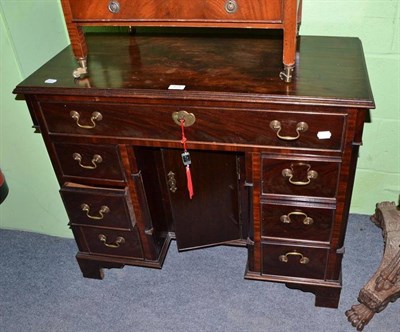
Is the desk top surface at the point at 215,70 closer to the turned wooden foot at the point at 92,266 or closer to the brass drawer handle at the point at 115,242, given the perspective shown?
the brass drawer handle at the point at 115,242

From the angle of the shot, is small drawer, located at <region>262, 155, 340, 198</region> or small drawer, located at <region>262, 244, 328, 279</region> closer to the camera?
small drawer, located at <region>262, 155, 340, 198</region>

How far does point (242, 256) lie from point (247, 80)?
40.9 inches

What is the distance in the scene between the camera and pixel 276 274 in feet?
6.27

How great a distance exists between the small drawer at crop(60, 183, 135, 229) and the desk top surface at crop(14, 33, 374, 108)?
45 cm

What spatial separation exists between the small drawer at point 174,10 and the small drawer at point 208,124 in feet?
0.95

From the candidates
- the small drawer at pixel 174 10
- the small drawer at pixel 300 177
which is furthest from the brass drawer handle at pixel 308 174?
the small drawer at pixel 174 10

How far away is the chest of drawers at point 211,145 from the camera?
145 cm

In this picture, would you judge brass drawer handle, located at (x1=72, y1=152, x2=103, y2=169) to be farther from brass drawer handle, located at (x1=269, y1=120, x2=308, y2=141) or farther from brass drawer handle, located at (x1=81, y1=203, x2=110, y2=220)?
brass drawer handle, located at (x1=269, y1=120, x2=308, y2=141)

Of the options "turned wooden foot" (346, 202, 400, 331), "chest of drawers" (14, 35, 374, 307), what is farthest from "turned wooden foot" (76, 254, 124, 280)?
"turned wooden foot" (346, 202, 400, 331)

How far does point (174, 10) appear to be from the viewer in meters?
1.47

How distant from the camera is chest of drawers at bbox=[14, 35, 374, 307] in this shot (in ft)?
4.77

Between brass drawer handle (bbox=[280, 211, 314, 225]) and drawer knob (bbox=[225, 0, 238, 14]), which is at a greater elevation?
drawer knob (bbox=[225, 0, 238, 14])

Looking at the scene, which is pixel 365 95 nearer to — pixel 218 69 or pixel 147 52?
pixel 218 69

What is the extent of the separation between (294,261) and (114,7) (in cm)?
118
